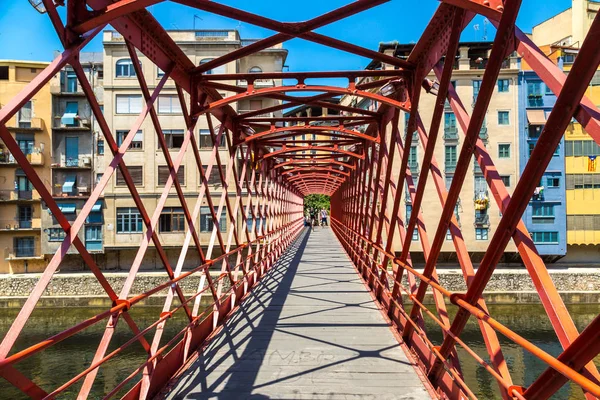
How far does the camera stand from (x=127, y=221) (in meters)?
27.1

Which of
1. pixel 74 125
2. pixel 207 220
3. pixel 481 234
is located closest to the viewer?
pixel 207 220

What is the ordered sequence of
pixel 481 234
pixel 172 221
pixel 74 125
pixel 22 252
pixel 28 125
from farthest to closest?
1. pixel 28 125
2. pixel 74 125
3. pixel 22 252
4. pixel 481 234
5. pixel 172 221

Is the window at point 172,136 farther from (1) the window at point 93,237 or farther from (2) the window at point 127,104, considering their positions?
(1) the window at point 93,237

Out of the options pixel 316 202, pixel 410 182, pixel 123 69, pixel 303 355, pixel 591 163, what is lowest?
pixel 303 355

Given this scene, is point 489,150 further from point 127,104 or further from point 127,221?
point 127,221

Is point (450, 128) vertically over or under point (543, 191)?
over

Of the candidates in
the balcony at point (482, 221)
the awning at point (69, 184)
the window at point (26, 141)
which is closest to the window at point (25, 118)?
the window at point (26, 141)

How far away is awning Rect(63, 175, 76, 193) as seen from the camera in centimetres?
2836

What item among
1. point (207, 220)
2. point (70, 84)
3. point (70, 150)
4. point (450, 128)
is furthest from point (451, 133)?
point (70, 84)

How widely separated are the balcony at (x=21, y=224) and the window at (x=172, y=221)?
8.50 m

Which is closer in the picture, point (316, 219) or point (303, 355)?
point (303, 355)

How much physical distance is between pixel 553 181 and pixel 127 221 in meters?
24.8

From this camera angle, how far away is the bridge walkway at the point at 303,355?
409cm

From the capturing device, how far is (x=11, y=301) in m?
24.0
